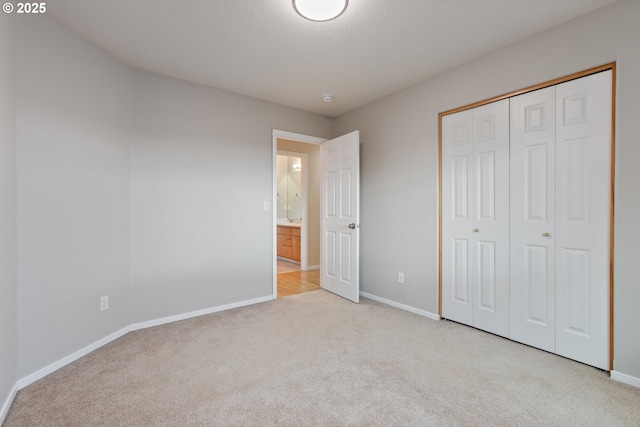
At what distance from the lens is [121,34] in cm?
221

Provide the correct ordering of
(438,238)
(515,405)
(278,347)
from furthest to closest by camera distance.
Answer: (438,238), (278,347), (515,405)

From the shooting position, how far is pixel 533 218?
7.55 ft

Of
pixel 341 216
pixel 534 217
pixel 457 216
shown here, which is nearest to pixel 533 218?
pixel 534 217

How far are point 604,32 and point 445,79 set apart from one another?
1.13 metres

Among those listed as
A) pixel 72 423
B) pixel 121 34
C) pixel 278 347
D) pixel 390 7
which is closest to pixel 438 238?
pixel 278 347

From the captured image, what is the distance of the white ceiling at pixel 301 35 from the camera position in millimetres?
1916

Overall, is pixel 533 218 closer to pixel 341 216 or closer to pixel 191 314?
pixel 341 216

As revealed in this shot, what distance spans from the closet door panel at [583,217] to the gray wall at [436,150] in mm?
76

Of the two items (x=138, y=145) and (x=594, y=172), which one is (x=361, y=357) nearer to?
(x=594, y=172)

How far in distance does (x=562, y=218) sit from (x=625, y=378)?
1.05 metres

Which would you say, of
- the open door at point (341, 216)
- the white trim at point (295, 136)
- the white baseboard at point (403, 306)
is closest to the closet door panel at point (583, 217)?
the white baseboard at point (403, 306)

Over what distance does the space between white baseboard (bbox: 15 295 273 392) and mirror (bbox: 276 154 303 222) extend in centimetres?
360

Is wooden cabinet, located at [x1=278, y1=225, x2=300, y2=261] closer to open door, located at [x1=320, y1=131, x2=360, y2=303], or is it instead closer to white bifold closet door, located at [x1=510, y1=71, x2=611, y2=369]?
open door, located at [x1=320, y1=131, x2=360, y2=303]

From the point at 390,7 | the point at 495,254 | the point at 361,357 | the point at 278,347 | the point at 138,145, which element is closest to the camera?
the point at 390,7
